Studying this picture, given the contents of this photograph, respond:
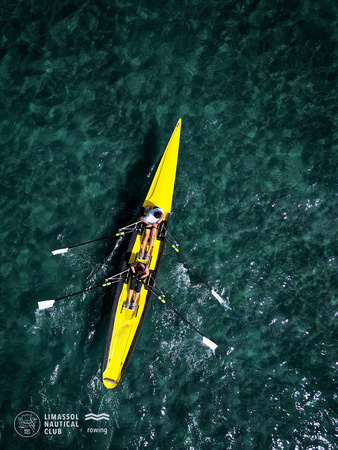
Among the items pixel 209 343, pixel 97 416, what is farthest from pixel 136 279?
pixel 97 416

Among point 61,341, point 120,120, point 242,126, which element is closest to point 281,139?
point 242,126

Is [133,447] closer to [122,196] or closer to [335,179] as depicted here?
[122,196]

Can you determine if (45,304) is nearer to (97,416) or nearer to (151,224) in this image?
(97,416)

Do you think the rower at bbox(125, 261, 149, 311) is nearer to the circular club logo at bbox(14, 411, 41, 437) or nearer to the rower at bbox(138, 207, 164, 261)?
the rower at bbox(138, 207, 164, 261)

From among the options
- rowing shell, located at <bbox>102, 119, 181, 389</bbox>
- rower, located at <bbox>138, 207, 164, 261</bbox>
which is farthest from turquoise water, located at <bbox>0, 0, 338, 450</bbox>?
rower, located at <bbox>138, 207, 164, 261</bbox>

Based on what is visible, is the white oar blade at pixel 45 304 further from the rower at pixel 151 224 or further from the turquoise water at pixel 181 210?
the rower at pixel 151 224

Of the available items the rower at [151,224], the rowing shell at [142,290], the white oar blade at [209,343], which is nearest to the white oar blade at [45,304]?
the rowing shell at [142,290]
